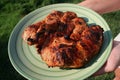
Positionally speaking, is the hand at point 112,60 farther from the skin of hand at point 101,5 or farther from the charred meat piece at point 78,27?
the skin of hand at point 101,5

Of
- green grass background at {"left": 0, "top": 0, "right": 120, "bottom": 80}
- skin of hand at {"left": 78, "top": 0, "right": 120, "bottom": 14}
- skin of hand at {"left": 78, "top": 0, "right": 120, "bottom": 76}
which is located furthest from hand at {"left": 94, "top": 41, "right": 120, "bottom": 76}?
green grass background at {"left": 0, "top": 0, "right": 120, "bottom": 80}

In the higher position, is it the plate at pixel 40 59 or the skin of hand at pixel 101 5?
the skin of hand at pixel 101 5

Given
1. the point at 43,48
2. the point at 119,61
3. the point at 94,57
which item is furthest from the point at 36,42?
the point at 119,61

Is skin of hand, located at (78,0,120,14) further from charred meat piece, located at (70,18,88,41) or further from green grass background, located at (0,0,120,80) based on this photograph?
green grass background, located at (0,0,120,80)

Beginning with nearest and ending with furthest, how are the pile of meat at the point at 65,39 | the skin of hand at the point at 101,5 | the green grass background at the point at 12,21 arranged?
the pile of meat at the point at 65,39 → the skin of hand at the point at 101,5 → the green grass background at the point at 12,21

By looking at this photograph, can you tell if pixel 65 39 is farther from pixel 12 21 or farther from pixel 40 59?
pixel 12 21

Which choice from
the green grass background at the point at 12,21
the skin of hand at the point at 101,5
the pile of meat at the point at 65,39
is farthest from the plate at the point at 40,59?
the green grass background at the point at 12,21
